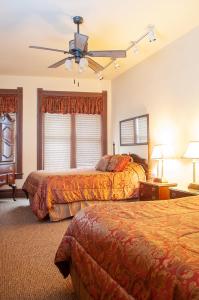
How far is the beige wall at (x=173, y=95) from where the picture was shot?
4109 millimetres

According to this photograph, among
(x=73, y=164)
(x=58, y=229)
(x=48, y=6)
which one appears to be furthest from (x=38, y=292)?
(x=73, y=164)

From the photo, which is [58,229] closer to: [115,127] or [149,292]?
[149,292]

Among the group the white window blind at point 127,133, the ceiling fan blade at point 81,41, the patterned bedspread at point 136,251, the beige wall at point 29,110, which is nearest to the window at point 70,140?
the beige wall at point 29,110

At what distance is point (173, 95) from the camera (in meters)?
4.59

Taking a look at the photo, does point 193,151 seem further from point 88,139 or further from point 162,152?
point 88,139

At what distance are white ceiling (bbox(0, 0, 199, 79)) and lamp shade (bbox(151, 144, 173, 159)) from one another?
1703 millimetres

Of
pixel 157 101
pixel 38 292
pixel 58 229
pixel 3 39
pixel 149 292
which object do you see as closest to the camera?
pixel 149 292

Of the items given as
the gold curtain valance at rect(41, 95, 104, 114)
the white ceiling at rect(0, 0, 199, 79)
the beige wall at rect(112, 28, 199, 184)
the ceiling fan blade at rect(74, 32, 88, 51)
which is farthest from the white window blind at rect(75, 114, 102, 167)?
the ceiling fan blade at rect(74, 32, 88, 51)

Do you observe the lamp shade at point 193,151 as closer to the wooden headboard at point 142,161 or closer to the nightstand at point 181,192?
the nightstand at point 181,192

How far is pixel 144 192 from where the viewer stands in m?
4.52

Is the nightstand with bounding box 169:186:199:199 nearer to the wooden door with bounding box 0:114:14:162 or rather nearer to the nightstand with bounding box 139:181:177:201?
the nightstand with bounding box 139:181:177:201

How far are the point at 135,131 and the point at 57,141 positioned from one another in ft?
6.73

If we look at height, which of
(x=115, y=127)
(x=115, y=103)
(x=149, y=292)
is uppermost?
(x=115, y=103)

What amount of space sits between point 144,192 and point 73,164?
280 cm
